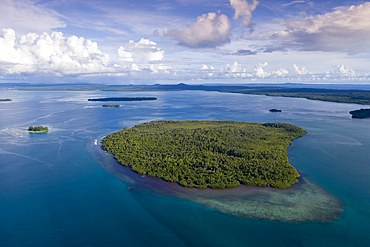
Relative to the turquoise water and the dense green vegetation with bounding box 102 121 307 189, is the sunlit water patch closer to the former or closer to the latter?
the turquoise water

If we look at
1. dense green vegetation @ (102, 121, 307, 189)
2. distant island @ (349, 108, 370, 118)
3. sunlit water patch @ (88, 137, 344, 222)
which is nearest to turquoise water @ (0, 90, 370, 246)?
sunlit water patch @ (88, 137, 344, 222)

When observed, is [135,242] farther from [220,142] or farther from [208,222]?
[220,142]

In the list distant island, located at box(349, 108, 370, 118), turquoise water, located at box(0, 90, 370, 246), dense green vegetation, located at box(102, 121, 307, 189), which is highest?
distant island, located at box(349, 108, 370, 118)

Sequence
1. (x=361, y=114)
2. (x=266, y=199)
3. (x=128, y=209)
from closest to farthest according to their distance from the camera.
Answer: (x=128, y=209) < (x=266, y=199) < (x=361, y=114)

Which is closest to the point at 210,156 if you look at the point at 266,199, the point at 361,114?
the point at 266,199

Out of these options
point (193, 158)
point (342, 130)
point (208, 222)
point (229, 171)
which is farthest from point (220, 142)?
point (342, 130)

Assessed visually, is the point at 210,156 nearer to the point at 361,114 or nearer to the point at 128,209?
the point at 128,209

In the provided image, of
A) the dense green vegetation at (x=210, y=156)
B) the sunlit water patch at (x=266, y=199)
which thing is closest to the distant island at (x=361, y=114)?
the dense green vegetation at (x=210, y=156)

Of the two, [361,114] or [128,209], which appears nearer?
[128,209]
